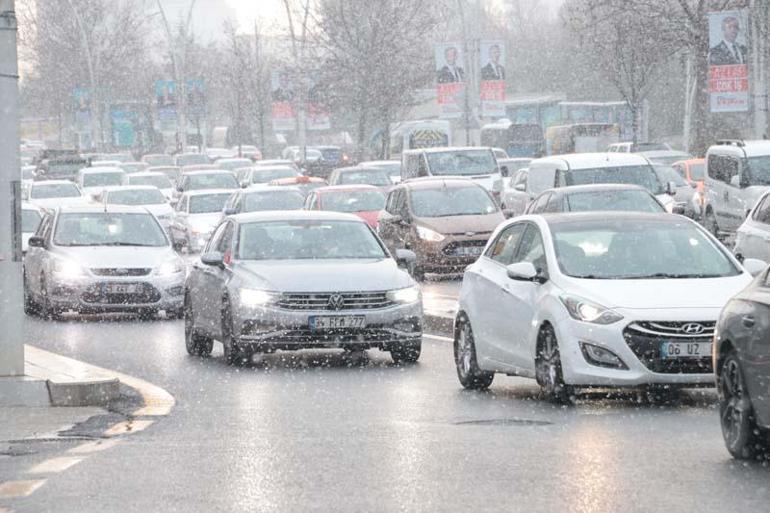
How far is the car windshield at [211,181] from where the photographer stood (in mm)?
50250

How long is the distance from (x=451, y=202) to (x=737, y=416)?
21934 mm

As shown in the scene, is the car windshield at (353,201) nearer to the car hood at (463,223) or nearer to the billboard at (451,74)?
the car hood at (463,223)

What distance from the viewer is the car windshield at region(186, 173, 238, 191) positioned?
50250 mm

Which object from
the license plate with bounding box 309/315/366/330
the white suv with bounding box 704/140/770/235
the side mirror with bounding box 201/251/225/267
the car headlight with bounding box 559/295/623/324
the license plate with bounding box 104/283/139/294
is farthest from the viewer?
the white suv with bounding box 704/140/770/235

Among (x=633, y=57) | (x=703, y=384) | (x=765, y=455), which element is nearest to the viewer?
(x=765, y=455)

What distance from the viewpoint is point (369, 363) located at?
58.4 ft

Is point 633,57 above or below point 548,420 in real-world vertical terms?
above

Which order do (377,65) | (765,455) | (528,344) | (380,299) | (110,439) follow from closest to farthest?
(765,455), (110,439), (528,344), (380,299), (377,65)

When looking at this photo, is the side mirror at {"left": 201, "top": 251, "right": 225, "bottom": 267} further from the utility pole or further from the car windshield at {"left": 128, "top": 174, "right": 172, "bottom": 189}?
the car windshield at {"left": 128, "top": 174, "right": 172, "bottom": 189}

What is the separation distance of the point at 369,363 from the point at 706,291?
519 cm

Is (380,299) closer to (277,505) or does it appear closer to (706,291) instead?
(706,291)

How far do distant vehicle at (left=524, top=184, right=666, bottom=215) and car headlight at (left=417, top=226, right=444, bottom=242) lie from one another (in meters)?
3.45

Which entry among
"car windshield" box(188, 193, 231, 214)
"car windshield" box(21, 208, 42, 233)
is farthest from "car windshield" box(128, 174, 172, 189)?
"car windshield" box(21, 208, 42, 233)

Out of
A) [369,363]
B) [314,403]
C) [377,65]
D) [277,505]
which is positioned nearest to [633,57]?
[377,65]
